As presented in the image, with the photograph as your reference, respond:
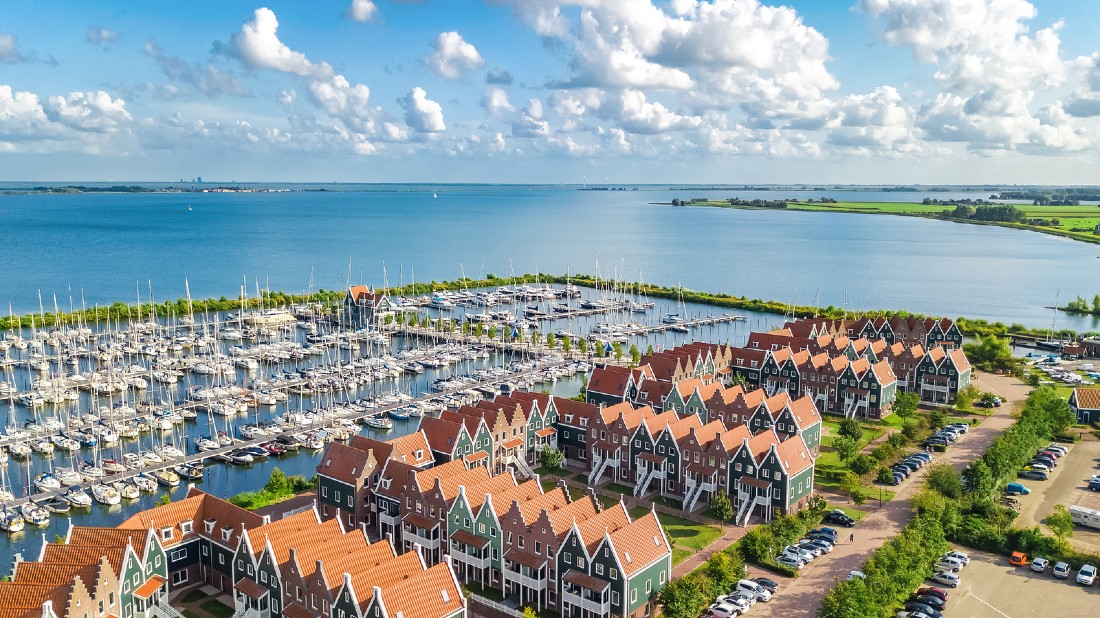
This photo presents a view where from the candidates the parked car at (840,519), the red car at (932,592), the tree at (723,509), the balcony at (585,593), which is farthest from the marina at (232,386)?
the red car at (932,592)

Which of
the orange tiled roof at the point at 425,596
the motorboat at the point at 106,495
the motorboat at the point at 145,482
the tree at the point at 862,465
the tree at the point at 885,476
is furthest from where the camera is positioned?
the tree at the point at 862,465

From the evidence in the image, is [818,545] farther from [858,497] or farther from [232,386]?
[232,386]

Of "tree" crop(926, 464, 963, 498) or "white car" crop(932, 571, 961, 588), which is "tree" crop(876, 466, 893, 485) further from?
"white car" crop(932, 571, 961, 588)

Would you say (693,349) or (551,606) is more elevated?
(693,349)

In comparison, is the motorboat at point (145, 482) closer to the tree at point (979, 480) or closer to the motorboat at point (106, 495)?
the motorboat at point (106, 495)

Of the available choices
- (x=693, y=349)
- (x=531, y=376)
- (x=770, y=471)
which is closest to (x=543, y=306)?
(x=531, y=376)

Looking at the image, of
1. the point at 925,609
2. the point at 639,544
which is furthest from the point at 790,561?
the point at 639,544

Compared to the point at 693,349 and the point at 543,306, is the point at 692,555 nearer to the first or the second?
the point at 693,349
